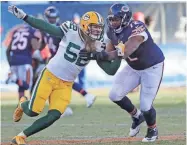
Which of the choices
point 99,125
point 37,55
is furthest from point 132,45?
point 37,55

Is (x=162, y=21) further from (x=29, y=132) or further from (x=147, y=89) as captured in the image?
(x=29, y=132)

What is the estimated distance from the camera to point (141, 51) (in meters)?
7.68

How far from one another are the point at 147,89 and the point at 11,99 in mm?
7187

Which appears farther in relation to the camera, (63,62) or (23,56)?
(23,56)

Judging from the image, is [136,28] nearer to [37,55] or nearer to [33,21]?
[33,21]

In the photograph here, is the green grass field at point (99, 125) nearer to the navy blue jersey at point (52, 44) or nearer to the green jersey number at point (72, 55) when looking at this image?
the green jersey number at point (72, 55)

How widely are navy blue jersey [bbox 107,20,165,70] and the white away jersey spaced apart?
0.50 meters

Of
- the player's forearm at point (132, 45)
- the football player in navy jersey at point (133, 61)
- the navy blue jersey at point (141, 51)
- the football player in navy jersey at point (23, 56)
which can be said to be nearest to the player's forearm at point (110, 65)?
the football player in navy jersey at point (133, 61)

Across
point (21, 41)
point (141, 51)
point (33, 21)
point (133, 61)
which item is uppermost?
point (33, 21)

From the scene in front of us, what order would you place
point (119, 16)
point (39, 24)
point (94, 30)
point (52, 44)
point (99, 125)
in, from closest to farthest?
point (39, 24)
point (94, 30)
point (119, 16)
point (99, 125)
point (52, 44)

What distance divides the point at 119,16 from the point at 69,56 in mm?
763

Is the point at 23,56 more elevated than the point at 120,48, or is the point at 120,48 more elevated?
the point at 120,48

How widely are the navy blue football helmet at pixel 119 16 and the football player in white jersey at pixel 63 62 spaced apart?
35cm

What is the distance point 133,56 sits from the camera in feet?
25.2
